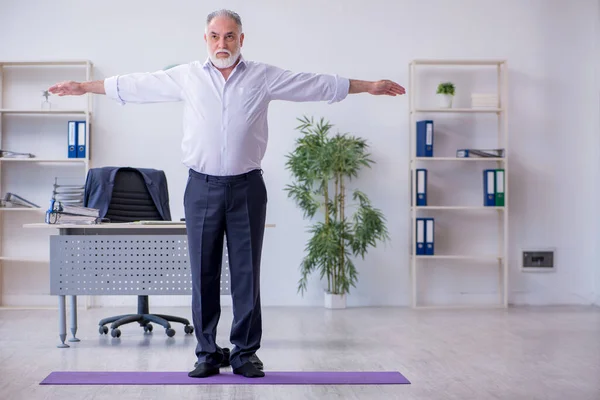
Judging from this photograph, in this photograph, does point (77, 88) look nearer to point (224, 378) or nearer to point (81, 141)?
point (224, 378)

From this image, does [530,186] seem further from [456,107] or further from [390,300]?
[390,300]

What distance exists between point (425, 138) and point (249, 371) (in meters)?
3.31

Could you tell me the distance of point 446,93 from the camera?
6320 mm

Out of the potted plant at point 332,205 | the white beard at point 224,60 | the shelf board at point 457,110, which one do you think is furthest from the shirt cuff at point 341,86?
the shelf board at point 457,110

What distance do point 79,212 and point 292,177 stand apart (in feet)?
7.84

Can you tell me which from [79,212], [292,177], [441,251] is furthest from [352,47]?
[79,212]

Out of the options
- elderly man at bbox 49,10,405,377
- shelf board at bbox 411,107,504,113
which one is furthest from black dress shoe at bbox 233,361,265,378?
shelf board at bbox 411,107,504,113

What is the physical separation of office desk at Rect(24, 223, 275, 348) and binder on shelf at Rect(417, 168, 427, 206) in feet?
7.21

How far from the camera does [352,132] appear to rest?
6.51m

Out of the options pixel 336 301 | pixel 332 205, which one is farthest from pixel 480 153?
pixel 336 301

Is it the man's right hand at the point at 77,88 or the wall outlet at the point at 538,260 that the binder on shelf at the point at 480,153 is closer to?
the wall outlet at the point at 538,260

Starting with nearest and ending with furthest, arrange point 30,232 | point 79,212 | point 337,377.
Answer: point 337,377, point 79,212, point 30,232

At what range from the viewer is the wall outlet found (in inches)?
261

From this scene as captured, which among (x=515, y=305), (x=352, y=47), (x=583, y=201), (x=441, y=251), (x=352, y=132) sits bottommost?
(x=515, y=305)
